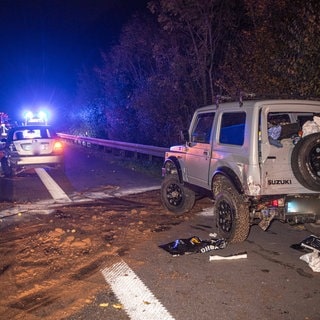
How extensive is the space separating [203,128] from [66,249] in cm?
316

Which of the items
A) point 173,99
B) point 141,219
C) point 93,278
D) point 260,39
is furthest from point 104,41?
point 93,278

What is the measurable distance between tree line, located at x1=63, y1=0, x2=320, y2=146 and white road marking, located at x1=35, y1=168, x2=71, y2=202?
15.9ft

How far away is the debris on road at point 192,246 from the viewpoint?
18.8ft

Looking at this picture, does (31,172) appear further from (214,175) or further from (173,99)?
(214,175)

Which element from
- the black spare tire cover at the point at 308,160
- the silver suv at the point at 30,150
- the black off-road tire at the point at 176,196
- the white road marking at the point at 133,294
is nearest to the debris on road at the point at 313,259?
the black spare tire cover at the point at 308,160

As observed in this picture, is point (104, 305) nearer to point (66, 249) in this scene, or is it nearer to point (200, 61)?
point (66, 249)

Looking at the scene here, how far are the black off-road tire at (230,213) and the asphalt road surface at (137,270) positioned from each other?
0.66ft

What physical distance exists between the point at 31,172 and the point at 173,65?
677 centimetres

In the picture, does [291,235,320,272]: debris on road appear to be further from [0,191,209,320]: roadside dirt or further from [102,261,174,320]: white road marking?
[0,191,209,320]: roadside dirt

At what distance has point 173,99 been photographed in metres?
17.4

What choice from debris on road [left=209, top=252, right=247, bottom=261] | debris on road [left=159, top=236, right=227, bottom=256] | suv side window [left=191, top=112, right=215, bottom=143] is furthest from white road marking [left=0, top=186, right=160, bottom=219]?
debris on road [left=209, top=252, right=247, bottom=261]

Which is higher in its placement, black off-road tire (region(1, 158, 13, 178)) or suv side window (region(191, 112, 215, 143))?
suv side window (region(191, 112, 215, 143))

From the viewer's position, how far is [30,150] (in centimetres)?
1301

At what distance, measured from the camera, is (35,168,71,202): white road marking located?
9.77 metres
